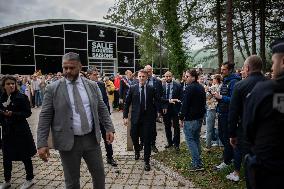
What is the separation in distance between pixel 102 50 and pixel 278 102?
35456 millimetres

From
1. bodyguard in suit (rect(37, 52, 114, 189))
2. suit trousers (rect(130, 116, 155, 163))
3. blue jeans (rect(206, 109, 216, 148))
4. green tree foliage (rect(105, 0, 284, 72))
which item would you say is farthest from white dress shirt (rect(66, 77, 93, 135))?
green tree foliage (rect(105, 0, 284, 72))

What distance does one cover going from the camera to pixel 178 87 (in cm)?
936

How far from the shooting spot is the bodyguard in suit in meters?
4.41

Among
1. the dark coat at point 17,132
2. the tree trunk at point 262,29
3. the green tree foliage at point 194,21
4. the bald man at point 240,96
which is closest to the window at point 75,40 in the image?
the green tree foliage at point 194,21

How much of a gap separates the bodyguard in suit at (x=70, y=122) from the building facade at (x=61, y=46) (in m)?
27.5

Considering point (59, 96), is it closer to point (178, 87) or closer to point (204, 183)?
point (204, 183)

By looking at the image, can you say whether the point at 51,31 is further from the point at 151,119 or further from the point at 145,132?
the point at 145,132

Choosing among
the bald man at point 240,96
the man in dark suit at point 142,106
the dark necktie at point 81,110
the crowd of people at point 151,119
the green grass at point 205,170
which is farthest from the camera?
the man in dark suit at point 142,106

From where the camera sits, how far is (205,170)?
697 cm

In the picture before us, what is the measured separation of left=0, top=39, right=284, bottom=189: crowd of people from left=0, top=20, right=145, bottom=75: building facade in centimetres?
2466

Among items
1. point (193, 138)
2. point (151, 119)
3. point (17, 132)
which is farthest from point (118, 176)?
point (17, 132)

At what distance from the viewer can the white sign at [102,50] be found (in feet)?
121

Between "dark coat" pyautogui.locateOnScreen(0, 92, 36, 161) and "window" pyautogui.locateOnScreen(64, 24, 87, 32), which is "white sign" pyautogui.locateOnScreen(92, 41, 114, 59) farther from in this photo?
"dark coat" pyautogui.locateOnScreen(0, 92, 36, 161)

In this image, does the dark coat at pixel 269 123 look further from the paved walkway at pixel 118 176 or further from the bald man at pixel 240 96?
the paved walkway at pixel 118 176
